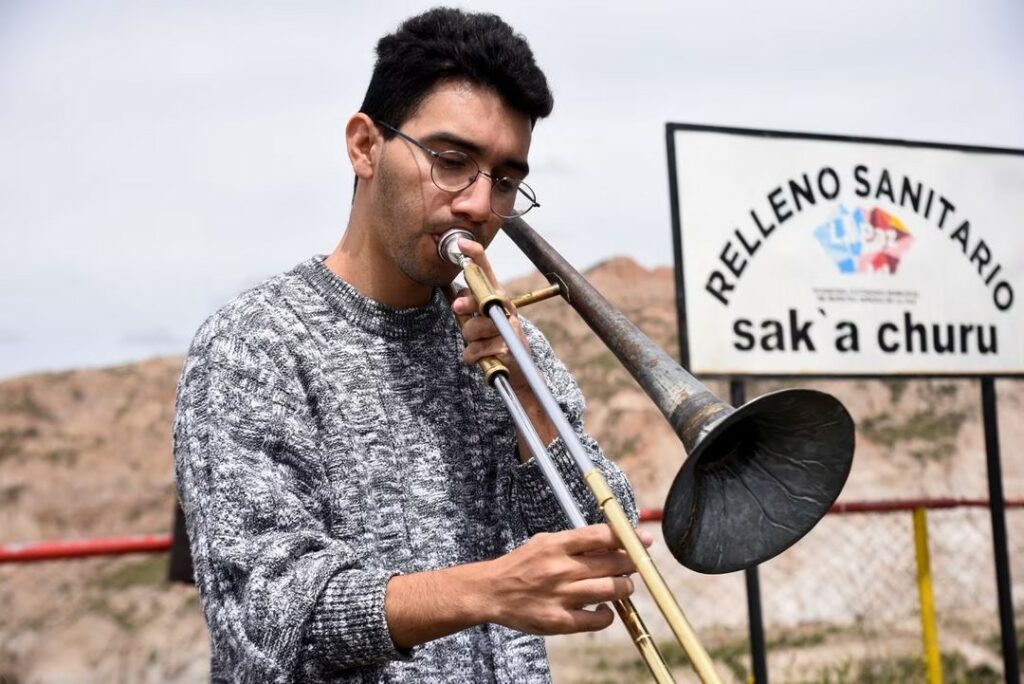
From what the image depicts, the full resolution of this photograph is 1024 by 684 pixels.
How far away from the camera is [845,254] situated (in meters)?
5.00

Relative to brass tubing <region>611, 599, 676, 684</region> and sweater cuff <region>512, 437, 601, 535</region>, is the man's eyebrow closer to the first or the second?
sweater cuff <region>512, 437, 601, 535</region>

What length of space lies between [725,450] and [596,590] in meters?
0.64

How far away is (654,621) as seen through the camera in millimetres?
13688

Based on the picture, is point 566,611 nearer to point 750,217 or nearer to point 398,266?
point 398,266

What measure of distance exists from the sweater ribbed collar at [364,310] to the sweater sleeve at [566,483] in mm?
217

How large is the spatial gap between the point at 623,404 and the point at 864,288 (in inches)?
720

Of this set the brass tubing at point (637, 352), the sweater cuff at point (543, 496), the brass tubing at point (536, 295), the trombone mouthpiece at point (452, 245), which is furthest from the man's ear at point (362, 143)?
the sweater cuff at point (543, 496)

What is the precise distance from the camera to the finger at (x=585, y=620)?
162cm

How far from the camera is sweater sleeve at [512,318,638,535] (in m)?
2.09

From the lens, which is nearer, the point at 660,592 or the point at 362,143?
the point at 660,592

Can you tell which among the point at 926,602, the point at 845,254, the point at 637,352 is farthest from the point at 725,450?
the point at 926,602

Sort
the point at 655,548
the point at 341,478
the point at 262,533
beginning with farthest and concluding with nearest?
the point at 655,548 < the point at 341,478 < the point at 262,533

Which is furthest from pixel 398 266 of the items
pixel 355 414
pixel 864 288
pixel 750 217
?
pixel 864 288

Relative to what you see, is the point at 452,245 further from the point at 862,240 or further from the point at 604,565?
the point at 862,240
